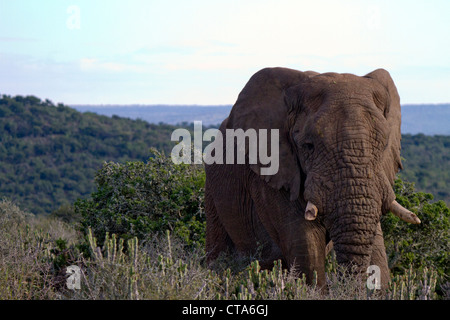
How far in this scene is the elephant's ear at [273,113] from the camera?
22.9 ft

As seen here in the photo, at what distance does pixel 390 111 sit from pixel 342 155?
3.48 ft

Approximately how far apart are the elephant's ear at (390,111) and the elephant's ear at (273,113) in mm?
741

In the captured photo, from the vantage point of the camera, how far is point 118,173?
13352mm

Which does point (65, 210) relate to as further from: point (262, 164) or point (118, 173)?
point (262, 164)

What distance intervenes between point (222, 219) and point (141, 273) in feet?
9.63

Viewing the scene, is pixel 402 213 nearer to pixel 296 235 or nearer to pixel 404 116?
pixel 296 235

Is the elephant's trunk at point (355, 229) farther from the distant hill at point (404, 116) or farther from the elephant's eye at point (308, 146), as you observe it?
the distant hill at point (404, 116)

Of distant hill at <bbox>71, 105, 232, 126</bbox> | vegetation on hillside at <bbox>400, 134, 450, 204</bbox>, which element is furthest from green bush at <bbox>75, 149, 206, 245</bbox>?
distant hill at <bbox>71, 105, 232, 126</bbox>

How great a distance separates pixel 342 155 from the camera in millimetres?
6375

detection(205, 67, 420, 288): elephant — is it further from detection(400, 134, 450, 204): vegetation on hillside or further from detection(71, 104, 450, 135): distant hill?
detection(71, 104, 450, 135): distant hill

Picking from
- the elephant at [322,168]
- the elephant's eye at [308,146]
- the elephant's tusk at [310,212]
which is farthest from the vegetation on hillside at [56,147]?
the elephant's tusk at [310,212]

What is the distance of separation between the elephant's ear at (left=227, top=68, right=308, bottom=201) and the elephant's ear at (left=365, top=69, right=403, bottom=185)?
29.2 inches

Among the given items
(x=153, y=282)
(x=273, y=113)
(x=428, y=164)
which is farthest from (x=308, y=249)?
(x=428, y=164)

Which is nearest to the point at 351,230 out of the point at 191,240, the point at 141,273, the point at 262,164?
the point at 262,164
